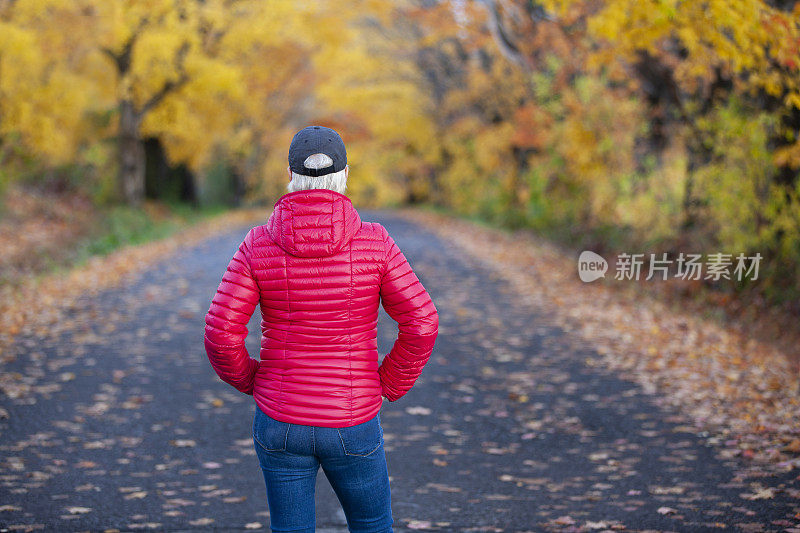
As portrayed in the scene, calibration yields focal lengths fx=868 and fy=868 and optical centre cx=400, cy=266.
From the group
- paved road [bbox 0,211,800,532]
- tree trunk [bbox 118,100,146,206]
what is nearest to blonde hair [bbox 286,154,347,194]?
paved road [bbox 0,211,800,532]

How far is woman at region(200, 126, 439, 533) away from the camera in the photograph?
3074 mm

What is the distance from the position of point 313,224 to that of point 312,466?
34.5 inches

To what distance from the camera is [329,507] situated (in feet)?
17.1

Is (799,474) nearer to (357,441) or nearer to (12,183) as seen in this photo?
(357,441)

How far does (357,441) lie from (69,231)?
1873 cm

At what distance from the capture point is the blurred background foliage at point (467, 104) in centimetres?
1098

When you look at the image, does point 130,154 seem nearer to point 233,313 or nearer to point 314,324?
point 233,313

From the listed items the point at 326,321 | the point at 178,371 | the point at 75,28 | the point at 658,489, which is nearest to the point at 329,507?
the point at 658,489

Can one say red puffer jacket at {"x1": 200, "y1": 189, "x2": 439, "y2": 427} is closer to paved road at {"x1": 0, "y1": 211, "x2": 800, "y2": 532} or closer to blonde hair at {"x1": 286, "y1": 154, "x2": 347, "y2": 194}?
blonde hair at {"x1": 286, "y1": 154, "x2": 347, "y2": 194}

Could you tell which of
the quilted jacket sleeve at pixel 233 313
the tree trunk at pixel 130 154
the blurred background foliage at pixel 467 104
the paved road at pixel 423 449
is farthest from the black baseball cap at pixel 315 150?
the tree trunk at pixel 130 154

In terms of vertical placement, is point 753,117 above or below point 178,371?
above

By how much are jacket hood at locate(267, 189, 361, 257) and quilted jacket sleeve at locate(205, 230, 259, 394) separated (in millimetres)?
146

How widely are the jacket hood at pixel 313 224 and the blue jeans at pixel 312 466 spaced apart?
0.64 metres

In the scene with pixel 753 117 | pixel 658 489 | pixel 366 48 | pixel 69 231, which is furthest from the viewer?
pixel 366 48
